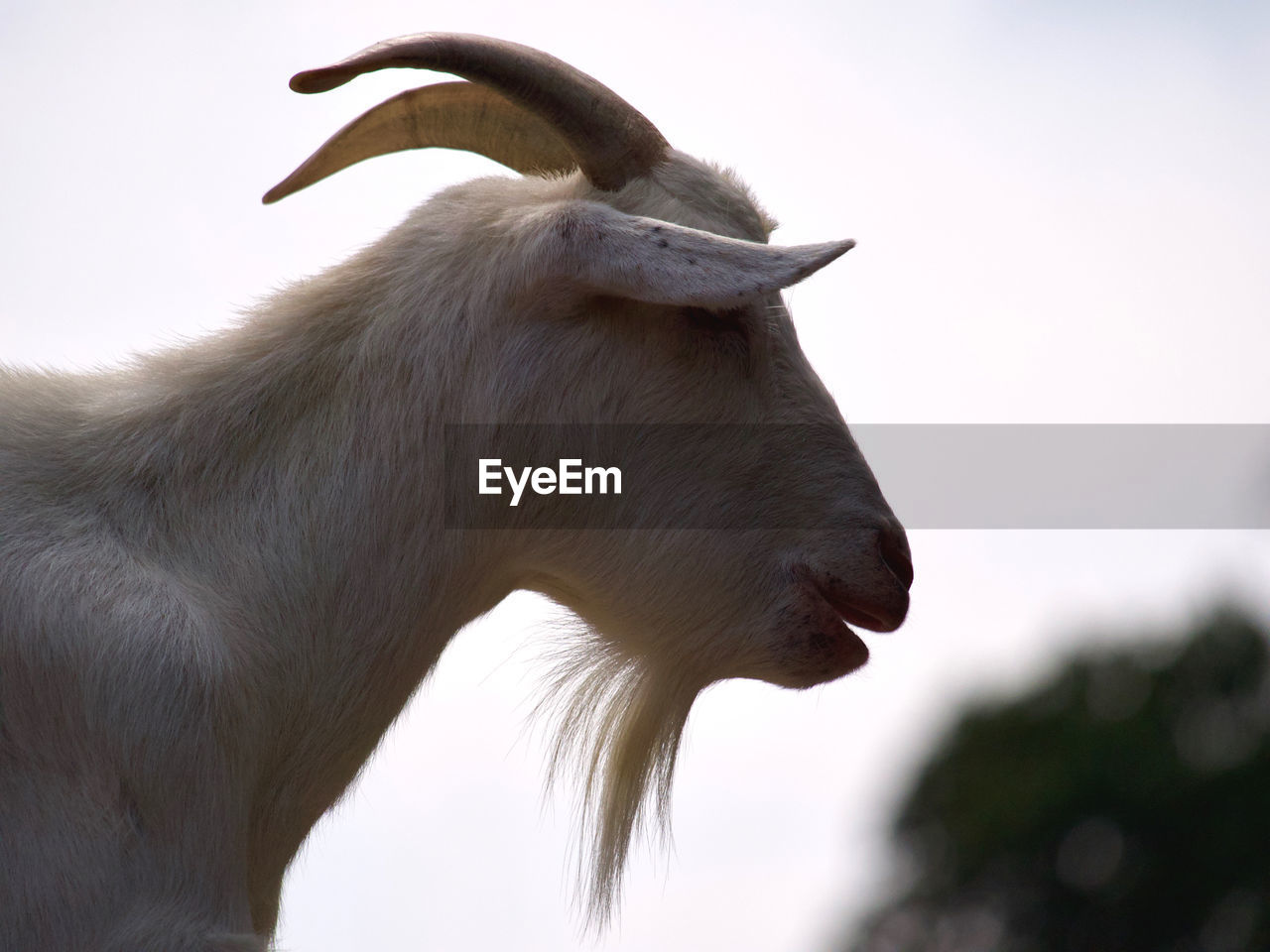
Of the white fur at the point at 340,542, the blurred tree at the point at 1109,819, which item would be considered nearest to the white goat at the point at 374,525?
the white fur at the point at 340,542

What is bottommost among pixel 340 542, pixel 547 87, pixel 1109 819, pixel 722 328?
pixel 1109 819

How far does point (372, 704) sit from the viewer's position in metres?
3.64

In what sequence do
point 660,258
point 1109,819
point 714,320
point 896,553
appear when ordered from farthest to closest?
point 1109,819 → point 896,553 → point 714,320 → point 660,258

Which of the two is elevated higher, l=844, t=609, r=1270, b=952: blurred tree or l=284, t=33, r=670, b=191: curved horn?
l=284, t=33, r=670, b=191: curved horn

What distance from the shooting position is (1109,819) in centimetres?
3928

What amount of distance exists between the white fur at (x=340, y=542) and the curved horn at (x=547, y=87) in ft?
0.23

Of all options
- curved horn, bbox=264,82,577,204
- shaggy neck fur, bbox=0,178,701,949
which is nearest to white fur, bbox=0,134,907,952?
shaggy neck fur, bbox=0,178,701,949

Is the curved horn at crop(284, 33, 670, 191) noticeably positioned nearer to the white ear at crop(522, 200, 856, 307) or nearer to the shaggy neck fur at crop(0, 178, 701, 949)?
the white ear at crop(522, 200, 856, 307)

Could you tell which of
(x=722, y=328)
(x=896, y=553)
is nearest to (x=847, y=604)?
(x=896, y=553)

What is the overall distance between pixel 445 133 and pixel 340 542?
1.41 m

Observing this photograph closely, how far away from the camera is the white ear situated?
338 centimetres

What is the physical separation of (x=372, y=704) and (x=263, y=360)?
911 mm

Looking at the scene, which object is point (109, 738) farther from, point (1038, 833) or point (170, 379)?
point (1038, 833)

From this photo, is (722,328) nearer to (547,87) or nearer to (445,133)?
(547,87)
